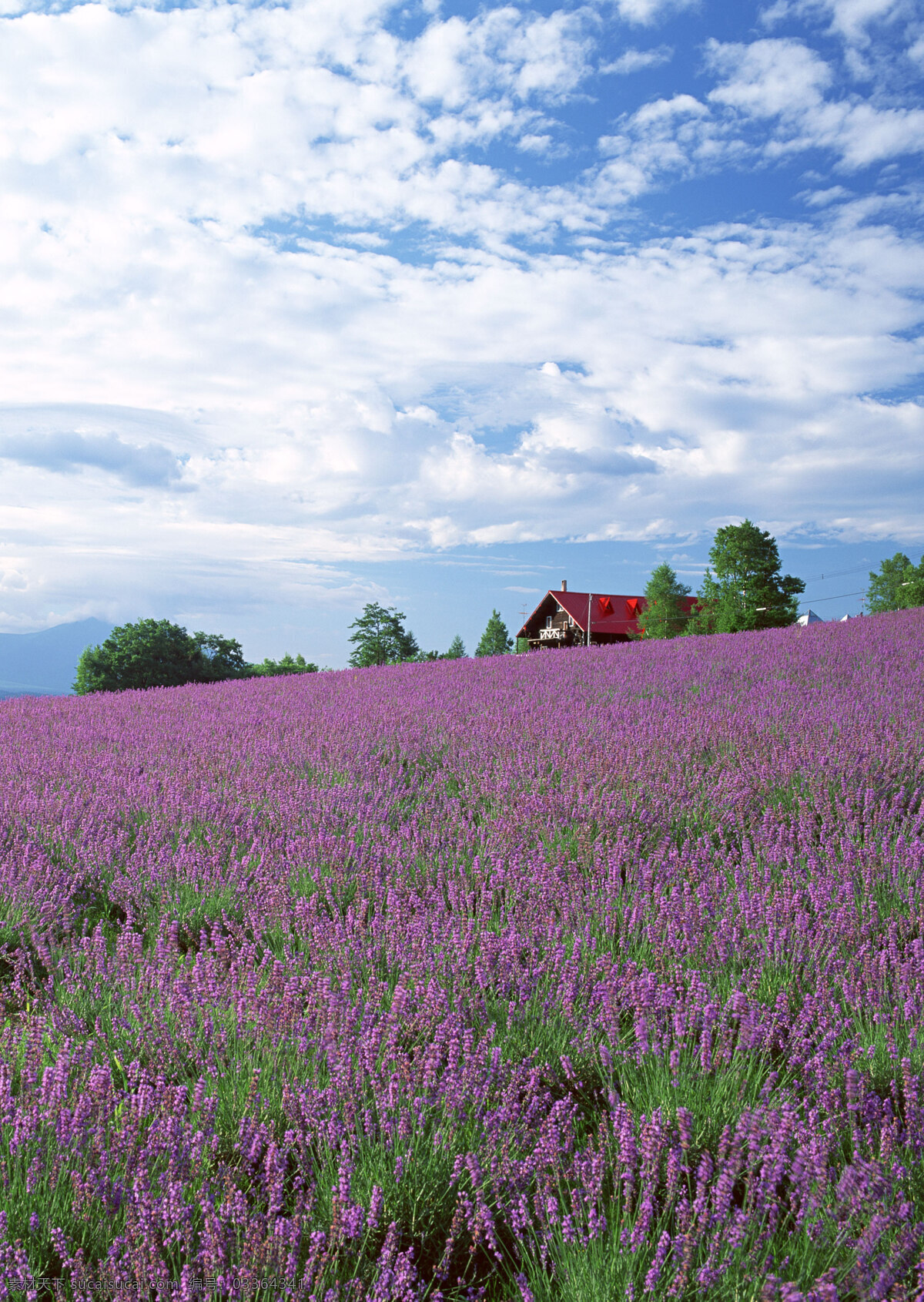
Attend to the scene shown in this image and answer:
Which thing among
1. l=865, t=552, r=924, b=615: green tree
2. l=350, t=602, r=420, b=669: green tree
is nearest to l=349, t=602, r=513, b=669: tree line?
l=350, t=602, r=420, b=669: green tree

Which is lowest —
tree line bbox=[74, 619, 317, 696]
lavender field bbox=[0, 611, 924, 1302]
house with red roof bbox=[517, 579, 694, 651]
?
lavender field bbox=[0, 611, 924, 1302]

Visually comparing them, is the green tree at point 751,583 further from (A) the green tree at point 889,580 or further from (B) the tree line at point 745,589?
(A) the green tree at point 889,580

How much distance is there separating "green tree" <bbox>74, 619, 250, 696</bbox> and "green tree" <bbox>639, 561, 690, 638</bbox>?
23375 mm

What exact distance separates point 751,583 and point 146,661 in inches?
1016

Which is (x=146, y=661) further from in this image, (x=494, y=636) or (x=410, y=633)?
(x=494, y=636)

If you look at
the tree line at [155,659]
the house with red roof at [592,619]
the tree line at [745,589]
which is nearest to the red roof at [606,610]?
the house with red roof at [592,619]

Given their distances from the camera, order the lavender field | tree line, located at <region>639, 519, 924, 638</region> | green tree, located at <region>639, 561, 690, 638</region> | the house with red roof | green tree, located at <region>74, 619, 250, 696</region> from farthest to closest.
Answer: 1. the house with red roof
2. green tree, located at <region>639, 561, 690, 638</region>
3. tree line, located at <region>639, 519, 924, 638</region>
4. green tree, located at <region>74, 619, 250, 696</region>
5. the lavender field

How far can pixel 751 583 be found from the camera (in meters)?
34.8

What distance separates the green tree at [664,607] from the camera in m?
Result: 42.5

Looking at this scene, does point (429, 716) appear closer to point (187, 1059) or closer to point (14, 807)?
point (14, 807)

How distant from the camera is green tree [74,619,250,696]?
2762 cm

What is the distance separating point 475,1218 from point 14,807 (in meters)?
3.79

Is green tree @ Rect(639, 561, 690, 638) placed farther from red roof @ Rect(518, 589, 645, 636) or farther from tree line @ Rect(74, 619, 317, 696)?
tree line @ Rect(74, 619, 317, 696)

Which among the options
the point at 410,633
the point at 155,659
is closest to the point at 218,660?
the point at 155,659
